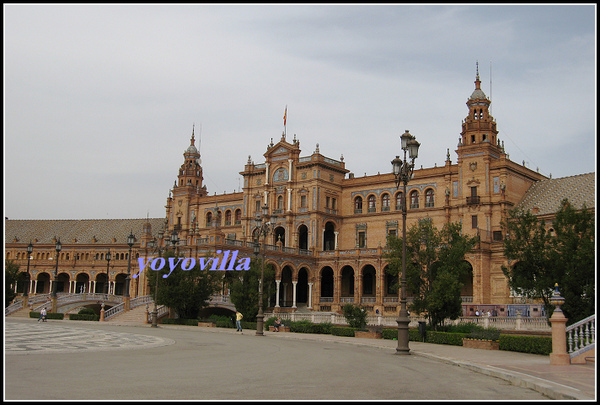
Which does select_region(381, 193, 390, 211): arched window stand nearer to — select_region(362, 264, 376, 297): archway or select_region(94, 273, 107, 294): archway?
select_region(362, 264, 376, 297): archway

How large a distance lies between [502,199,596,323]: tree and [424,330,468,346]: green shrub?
3.90 meters

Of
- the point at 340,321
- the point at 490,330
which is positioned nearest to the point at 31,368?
the point at 490,330

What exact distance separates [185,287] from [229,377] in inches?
1338

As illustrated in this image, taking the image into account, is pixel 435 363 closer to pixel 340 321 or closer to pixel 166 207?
pixel 340 321

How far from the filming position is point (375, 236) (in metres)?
68.7

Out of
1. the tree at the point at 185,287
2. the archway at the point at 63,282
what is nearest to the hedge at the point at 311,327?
the tree at the point at 185,287

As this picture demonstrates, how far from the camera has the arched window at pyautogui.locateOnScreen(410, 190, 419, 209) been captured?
66.8m

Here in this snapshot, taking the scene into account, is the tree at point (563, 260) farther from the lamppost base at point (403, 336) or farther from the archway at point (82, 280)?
the archway at point (82, 280)

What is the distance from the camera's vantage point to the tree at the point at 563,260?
889 inches

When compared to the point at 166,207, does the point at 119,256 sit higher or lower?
lower

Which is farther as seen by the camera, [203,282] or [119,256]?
[119,256]

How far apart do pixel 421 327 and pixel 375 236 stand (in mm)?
37328

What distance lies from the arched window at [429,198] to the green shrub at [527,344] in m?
40.1

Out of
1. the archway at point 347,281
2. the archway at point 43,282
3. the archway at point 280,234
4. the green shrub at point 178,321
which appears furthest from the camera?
the archway at point 43,282
